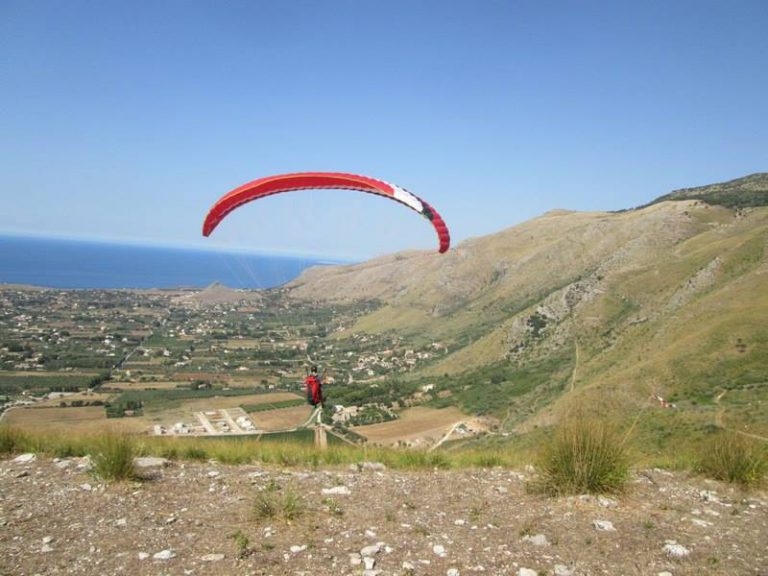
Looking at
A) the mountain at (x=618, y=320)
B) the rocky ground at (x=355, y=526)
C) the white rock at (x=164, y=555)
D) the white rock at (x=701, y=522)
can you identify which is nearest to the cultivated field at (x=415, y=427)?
the mountain at (x=618, y=320)

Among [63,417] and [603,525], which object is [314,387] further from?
[63,417]

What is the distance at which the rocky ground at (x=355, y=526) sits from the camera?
470 centimetres

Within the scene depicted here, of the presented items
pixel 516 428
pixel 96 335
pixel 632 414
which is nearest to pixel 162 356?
pixel 96 335

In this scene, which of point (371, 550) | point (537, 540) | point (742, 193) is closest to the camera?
point (371, 550)

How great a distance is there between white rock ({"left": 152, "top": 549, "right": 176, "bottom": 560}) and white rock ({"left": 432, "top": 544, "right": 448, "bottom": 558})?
262 cm

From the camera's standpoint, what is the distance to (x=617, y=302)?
59750mm

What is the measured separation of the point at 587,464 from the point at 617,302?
2338 inches

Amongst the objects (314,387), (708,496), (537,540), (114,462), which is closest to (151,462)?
(114,462)

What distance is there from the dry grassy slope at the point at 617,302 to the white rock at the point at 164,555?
7297 millimetres

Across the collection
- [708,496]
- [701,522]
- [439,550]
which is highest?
[439,550]

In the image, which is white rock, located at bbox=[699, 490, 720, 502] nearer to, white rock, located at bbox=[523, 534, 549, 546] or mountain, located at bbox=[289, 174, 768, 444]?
mountain, located at bbox=[289, 174, 768, 444]

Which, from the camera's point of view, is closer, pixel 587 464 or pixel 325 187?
pixel 587 464

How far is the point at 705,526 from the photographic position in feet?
18.5

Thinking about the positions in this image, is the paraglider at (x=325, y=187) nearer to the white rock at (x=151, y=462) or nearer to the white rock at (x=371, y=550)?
the white rock at (x=151, y=462)
